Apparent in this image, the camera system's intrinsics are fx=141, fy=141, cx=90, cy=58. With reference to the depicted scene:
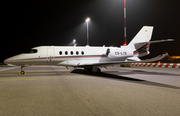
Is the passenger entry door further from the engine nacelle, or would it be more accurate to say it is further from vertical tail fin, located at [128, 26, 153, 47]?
vertical tail fin, located at [128, 26, 153, 47]

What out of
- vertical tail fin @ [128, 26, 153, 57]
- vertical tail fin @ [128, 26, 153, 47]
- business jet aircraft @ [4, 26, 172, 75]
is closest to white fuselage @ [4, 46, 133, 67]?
business jet aircraft @ [4, 26, 172, 75]

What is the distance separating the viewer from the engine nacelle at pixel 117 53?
14.3m

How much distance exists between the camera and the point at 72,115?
3.30 metres

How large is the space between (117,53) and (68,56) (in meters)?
4.95

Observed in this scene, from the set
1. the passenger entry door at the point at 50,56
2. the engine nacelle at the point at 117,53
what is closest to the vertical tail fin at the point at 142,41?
the engine nacelle at the point at 117,53

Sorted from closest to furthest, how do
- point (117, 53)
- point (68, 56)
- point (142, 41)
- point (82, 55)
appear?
point (68, 56), point (82, 55), point (117, 53), point (142, 41)

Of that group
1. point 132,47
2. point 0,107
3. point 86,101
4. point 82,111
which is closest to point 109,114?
point 82,111

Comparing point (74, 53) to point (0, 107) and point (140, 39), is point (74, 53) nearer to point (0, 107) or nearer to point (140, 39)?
point (140, 39)

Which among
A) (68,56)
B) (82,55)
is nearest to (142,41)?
(82,55)

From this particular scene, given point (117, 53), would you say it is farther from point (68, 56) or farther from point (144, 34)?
point (68, 56)

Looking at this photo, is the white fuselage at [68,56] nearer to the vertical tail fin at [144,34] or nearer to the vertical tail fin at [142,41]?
the vertical tail fin at [142,41]

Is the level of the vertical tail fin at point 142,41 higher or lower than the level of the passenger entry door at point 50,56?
higher

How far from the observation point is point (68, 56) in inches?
532

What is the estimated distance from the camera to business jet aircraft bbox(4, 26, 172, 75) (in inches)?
497
